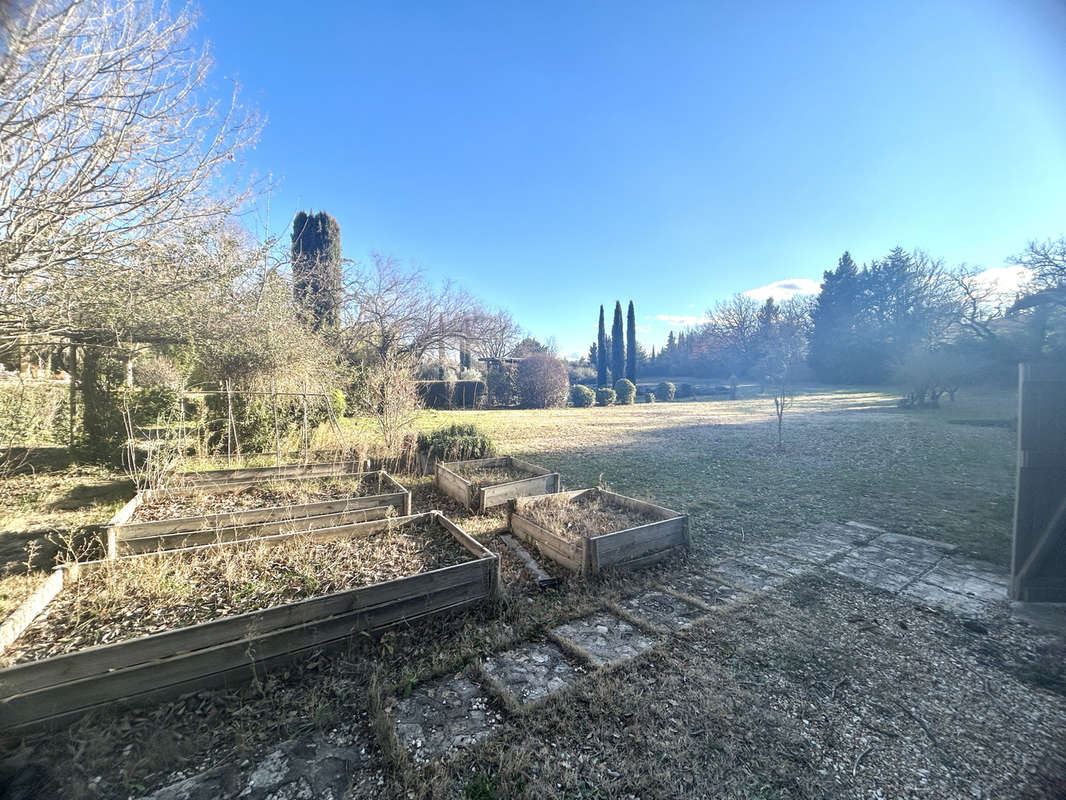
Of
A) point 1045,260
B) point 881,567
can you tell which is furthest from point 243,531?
point 1045,260

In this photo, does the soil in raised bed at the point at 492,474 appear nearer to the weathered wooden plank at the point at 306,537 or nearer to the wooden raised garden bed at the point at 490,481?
the wooden raised garden bed at the point at 490,481

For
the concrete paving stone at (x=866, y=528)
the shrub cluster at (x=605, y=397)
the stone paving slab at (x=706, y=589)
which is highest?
the shrub cluster at (x=605, y=397)

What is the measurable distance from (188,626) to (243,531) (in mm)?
1465

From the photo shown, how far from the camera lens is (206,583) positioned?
2551mm

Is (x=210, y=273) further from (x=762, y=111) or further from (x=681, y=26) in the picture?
(x=762, y=111)

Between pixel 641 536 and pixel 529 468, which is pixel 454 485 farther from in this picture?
pixel 641 536

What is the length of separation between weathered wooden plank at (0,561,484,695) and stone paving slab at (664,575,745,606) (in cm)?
161

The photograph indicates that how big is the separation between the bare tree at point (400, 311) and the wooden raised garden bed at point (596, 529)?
35.9 ft

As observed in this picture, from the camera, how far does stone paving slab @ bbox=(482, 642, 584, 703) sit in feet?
6.59

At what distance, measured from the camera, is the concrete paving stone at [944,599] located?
279 cm

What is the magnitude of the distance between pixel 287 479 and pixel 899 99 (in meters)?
9.87

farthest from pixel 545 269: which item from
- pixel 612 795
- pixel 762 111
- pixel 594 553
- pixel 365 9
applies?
pixel 612 795

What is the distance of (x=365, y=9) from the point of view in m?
5.38

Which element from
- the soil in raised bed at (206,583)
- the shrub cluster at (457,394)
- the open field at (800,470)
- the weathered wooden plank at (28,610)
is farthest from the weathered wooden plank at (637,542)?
the shrub cluster at (457,394)
